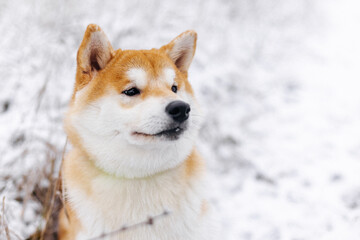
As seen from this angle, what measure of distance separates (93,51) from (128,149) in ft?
2.48

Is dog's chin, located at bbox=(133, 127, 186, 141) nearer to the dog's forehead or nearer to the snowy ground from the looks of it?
the dog's forehead

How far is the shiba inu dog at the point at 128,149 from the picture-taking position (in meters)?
2.00

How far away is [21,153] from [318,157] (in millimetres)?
3745

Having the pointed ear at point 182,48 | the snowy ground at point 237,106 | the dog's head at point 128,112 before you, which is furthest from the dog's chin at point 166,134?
the snowy ground at point 237,106

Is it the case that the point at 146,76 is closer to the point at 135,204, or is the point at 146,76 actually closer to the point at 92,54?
the point at 92,54

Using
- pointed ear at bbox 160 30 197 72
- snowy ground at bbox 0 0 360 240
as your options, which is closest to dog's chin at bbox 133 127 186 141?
pointed ear at bbox 160 30 197 72

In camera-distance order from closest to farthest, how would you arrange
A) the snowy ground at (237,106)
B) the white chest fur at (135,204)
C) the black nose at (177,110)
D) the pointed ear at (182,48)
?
the black nose at (177,110)
the white chest fur at (135,204)
the pointed ear at (182,48)
the snowy ground at (237,106)

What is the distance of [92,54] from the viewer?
7.39ft

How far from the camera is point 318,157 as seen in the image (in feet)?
14.5

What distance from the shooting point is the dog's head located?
77.2 inches

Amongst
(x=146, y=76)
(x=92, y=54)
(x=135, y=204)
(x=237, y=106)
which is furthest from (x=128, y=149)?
(x=237, y=106)

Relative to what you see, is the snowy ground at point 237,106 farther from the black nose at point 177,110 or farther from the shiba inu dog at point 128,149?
the black nose at point 177,110

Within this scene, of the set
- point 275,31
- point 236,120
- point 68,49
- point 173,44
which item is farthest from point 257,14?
point 173,44

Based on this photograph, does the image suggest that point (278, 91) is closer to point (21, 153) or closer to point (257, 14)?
point (257, 14)
